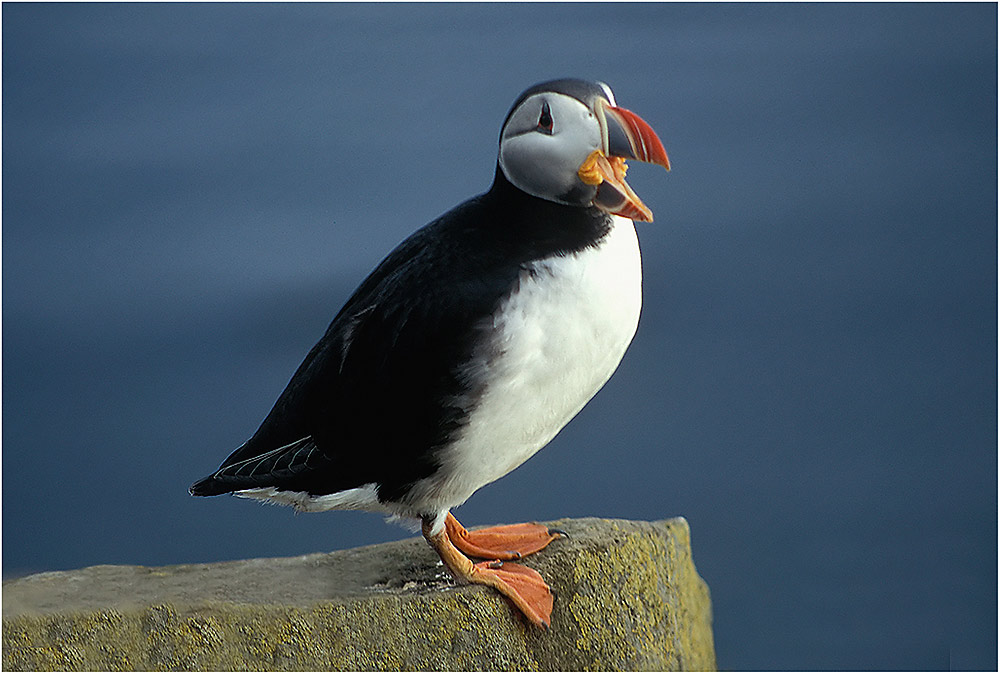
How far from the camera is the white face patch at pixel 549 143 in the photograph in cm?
148

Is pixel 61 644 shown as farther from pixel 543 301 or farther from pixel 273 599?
pixel 543 301

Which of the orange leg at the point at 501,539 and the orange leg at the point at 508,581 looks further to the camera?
the orange leg at the point at 501,539

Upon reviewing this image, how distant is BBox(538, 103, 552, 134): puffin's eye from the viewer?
4.89 ft

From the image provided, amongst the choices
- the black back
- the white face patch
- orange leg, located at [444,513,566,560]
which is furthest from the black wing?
orange leg, located at [444,513,566,560]

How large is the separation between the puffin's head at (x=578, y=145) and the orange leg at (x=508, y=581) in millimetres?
562

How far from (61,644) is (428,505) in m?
0.55

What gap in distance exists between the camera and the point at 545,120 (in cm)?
150

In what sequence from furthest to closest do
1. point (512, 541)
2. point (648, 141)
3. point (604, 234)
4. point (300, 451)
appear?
point (512, 541), point (300, 451), point (604, 234), point (648, 141)

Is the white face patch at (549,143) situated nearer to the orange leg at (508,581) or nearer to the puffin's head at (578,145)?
the puffin's head at (578,145)

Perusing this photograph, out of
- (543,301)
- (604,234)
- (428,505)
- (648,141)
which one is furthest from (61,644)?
(648,141)

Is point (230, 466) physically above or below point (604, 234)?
below

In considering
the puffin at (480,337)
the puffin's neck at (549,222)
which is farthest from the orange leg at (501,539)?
the puffin's neck at (549,222)

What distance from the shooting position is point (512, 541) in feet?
6.38

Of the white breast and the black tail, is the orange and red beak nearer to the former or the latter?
the white breast
